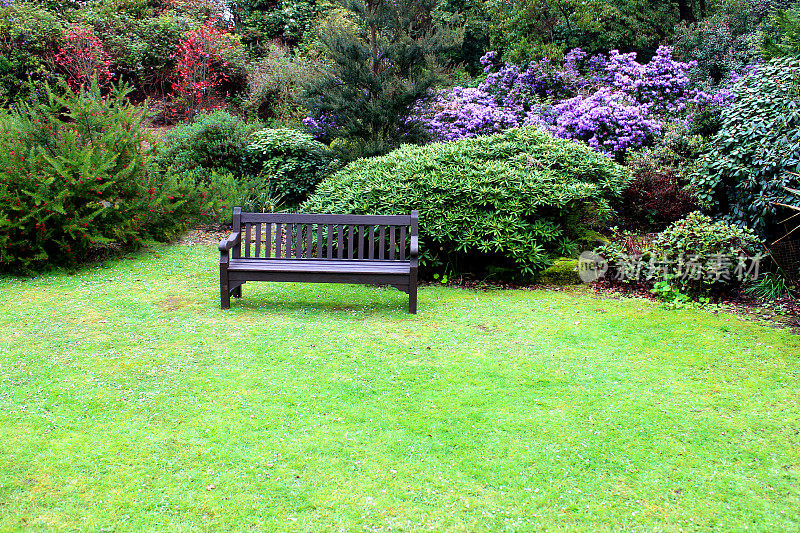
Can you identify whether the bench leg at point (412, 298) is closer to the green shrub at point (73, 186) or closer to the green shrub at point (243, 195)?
the green shrub at point (73, 186)

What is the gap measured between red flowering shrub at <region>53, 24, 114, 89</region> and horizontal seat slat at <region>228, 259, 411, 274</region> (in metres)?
11.6

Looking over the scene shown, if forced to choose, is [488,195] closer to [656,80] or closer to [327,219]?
[327,219]

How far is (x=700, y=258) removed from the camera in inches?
256

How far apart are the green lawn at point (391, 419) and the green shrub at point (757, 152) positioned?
1.74 meters

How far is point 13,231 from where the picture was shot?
7152mm

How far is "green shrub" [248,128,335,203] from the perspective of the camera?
38.0ft

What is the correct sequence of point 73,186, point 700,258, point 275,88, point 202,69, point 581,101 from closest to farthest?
1. point 700,258
2. point 73,186
3. point 581,101
4. point 202,69
5. point 275,88

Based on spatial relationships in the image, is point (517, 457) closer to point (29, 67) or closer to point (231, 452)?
point (231, 452)

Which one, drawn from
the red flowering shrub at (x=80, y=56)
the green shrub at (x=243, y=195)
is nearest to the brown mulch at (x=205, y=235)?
the green shrub at (x=243, y=195)

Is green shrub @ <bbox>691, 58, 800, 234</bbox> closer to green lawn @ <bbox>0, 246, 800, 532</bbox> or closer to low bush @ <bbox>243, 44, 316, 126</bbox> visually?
green lawn @ <bbox>0, 246, 800, 532</bbox>

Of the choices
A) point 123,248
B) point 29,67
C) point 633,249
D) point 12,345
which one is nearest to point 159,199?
point 123,248

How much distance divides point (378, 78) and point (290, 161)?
2.27 meters

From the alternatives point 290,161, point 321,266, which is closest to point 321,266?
point 321,266

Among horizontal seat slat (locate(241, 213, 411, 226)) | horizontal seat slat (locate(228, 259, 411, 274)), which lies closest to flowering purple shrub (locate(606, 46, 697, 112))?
horizontal seat slat (locate(241, 213, 411, 226))
